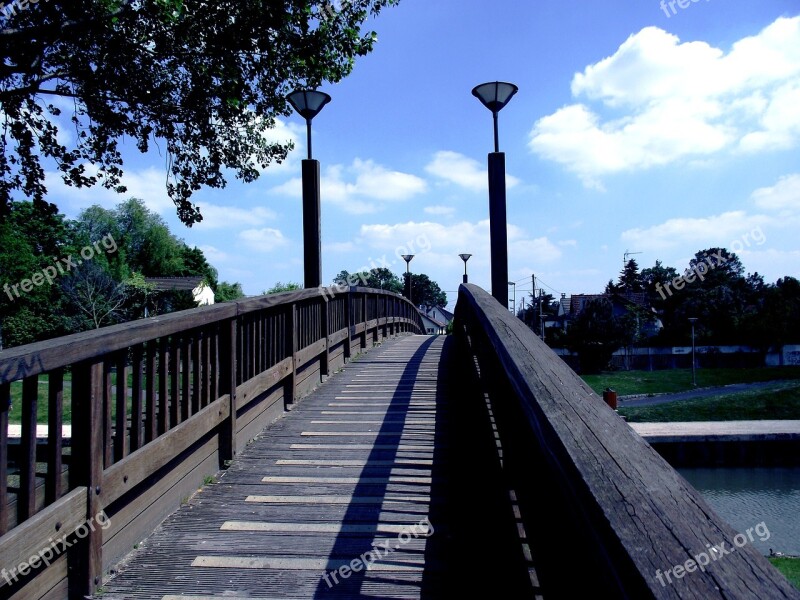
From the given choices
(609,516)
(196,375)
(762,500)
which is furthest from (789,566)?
(609,516)

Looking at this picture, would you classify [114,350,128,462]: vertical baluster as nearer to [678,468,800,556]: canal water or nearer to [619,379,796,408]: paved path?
[678,468,800,556]: canal water

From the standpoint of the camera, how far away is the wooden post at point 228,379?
4.18 m

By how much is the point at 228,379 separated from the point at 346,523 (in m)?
1.44

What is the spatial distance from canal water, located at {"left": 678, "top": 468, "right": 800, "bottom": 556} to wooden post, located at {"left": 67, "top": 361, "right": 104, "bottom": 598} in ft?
46.7

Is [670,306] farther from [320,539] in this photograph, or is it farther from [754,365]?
[320,539]

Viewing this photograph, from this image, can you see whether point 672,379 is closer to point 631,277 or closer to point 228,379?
point 228,379

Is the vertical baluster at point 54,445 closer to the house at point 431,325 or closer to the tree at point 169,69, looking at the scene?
the tree at point 169,69

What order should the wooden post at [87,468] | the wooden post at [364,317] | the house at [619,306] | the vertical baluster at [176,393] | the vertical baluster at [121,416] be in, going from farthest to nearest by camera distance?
the house at [619,306] < the wooden post at [364,317] < the vertical baluster at [176,393] < the vertical baluster at [121,416] < the wooden post at [87,468]

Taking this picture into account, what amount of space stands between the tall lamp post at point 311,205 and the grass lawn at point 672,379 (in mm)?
28239


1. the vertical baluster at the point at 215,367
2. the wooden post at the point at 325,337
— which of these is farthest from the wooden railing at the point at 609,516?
the wooden post at the point at 325,337

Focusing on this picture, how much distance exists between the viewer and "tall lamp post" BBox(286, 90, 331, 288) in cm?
806

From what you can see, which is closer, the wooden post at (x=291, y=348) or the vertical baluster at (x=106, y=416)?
the vertical baluster at (x=106, y=416)

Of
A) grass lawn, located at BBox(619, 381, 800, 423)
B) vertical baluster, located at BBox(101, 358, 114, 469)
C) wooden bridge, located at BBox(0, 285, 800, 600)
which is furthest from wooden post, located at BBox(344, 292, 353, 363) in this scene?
grass lawn, located at BBox(619, 381, 800, 423)

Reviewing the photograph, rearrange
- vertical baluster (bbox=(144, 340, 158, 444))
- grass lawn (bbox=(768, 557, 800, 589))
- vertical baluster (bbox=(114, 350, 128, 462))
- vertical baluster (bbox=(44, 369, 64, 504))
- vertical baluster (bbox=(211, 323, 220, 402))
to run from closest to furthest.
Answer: vertical baluster (bbox=(44, 369, 64, 504))
vertical baluster (bbox=(114, 350, 128, 462))
vertical baluster (bbox=(144, 340, 158, 444))
vertical baluster (bbox=(211, 323, 220, 402))
grass lawn (bbox=(768, 557, 800, 589))
